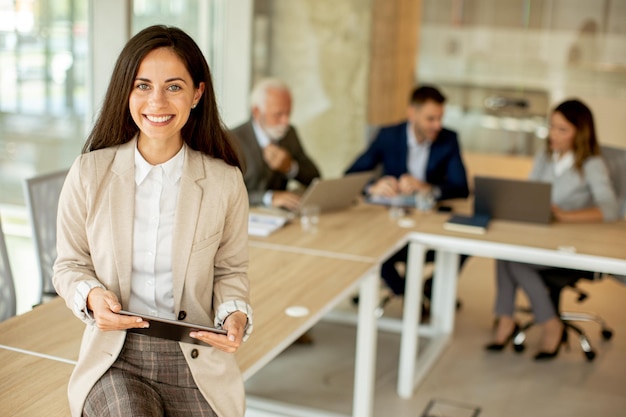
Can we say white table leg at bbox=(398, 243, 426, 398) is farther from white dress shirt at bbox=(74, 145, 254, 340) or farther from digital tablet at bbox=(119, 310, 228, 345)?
digital tablet at bbox=(119, 310, 228, 345)

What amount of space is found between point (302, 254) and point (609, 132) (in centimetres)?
465

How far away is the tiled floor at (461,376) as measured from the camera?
405 centimetres

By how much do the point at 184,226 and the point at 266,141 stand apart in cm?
258

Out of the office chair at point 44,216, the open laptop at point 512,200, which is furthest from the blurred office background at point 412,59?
the office chair at point 44,216

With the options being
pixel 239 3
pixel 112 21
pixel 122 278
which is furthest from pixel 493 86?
pixel 122 278

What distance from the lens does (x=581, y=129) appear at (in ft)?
14.9

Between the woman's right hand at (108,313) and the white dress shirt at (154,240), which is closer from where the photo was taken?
the woman's right hand at (108,313)

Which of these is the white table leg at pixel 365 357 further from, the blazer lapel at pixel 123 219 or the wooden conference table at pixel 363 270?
the blazer lapel at pixel 123 219

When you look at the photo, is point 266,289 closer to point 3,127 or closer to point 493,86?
point 3,127

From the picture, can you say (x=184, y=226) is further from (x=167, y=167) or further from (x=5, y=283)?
(x=5, y=283)

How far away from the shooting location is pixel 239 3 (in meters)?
6.51

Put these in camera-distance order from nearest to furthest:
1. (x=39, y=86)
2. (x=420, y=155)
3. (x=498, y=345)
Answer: (x=39, y=86) < (x=498, y=345) < (x=420, y=155)

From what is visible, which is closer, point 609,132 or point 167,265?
point 167,265

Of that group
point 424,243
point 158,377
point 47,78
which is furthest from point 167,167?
point 47,78
